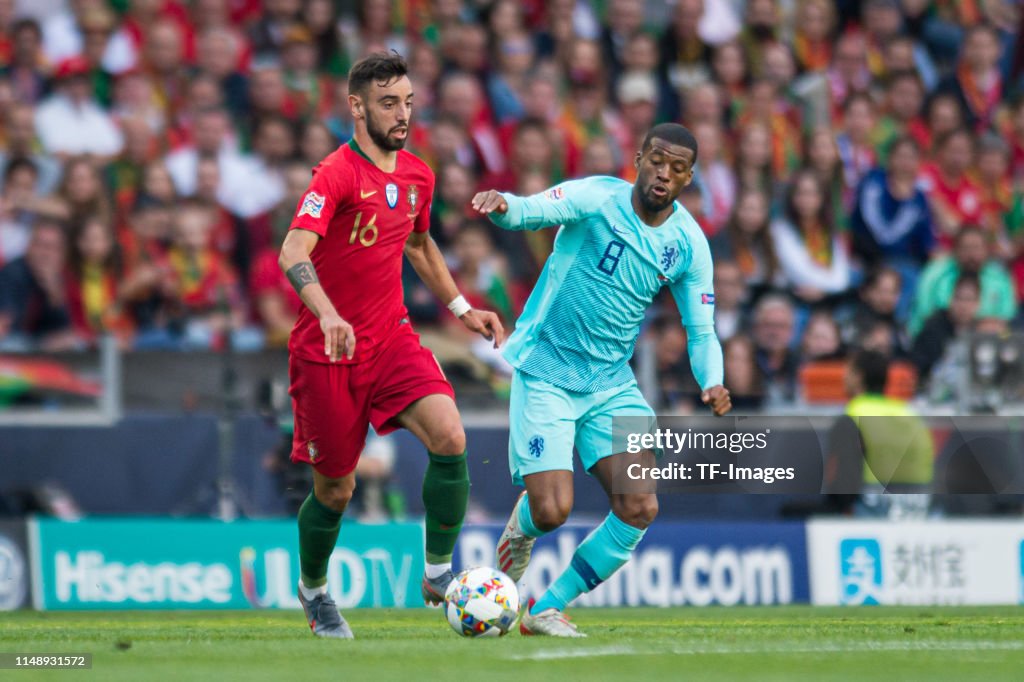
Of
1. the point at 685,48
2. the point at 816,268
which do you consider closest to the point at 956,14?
the point at 685,48

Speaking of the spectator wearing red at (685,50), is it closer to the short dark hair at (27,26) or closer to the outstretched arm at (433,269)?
the short dark hair at (27,26)

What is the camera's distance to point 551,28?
14.8 meters

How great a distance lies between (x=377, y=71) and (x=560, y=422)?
1745mm

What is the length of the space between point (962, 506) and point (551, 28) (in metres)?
5.50

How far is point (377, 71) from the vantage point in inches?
304

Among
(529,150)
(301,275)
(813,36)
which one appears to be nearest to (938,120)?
(813,36)

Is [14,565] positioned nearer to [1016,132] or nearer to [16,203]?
[16,203]

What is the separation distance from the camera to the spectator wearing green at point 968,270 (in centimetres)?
1330

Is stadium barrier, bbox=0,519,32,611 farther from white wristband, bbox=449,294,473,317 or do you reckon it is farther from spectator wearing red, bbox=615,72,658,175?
spectator wearing red, bbox=615,72,658,175

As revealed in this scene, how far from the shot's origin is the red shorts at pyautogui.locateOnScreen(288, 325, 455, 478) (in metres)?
7.83

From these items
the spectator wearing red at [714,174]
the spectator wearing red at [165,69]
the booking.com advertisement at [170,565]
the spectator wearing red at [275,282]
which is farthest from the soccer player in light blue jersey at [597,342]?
the spectator wearing red at [165,69]

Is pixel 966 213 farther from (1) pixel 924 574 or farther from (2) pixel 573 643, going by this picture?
(2) pixel 573 643

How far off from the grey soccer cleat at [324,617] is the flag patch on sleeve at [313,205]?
1803 mm

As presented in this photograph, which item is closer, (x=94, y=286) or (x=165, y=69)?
(x=94, y=286)
